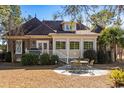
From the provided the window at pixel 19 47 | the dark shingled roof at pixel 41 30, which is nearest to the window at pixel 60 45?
the dark shingled roof at pixel 41 30

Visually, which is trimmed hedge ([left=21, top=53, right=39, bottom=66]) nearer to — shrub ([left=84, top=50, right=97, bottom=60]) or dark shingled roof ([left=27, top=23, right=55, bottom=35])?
shrub ([left=84, top=50, right=97, bottom=60])

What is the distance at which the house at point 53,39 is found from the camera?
25.6 m

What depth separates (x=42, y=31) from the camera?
2780 centimetres

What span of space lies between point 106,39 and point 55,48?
4.75m

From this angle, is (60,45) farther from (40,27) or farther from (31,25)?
(31,25)

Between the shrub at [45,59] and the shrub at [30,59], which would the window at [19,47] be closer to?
the shrub at [30,59]

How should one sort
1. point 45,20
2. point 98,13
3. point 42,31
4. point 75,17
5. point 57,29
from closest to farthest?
point 75,17
point 98,13
point 42,31
point 57,29
point 45,20

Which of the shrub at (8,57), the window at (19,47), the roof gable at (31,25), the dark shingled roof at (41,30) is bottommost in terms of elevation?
the shrub at (8,57)

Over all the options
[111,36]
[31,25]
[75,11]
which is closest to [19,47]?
[31,25]

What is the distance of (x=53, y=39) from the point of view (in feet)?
85.0

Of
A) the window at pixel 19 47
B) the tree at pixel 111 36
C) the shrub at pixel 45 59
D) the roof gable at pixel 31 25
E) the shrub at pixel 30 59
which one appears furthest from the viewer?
the roof gable at pixel 31 25

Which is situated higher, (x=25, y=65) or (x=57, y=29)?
(x=57, y=29)
